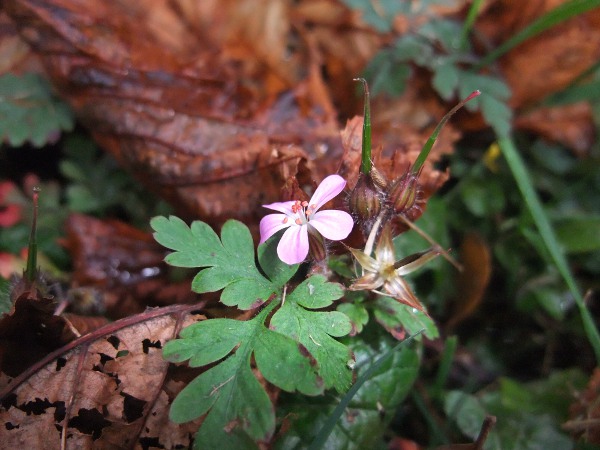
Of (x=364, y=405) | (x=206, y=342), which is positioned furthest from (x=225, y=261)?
(x=364, y=405)

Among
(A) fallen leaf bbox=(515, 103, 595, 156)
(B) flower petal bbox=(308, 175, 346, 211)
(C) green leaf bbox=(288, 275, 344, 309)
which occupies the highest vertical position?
(B) flower petal bbox=(308, 175, 346, 211)

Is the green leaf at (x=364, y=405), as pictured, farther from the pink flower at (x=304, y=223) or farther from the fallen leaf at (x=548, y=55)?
the fallen leaf at (x=548, y=55)

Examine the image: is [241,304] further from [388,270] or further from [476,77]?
[476,77]

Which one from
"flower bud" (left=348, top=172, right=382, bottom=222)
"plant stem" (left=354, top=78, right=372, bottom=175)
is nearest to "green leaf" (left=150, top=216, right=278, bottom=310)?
"flower bud" (left=348, top=172, right=382, bottom=222)

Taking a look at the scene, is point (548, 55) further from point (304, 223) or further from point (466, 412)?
point (304, 223)

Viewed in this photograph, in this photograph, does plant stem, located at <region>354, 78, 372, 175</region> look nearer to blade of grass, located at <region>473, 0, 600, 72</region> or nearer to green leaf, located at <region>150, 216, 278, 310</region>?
green leaf, located at <region>150, 216, 278, 310</region>

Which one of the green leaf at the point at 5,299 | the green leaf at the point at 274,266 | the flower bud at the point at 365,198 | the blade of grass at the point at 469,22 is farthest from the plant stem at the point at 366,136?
the blade of grass at the point at 469,22
